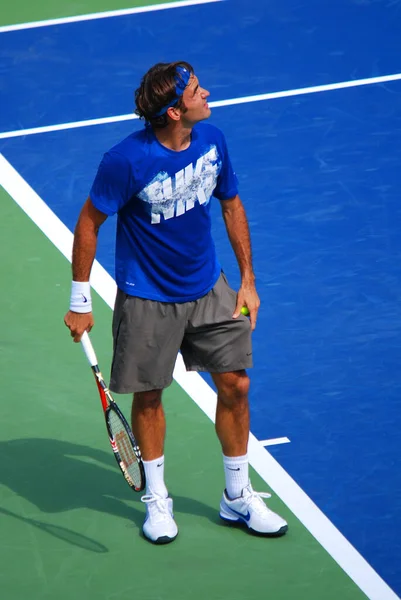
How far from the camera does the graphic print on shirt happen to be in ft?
22.0

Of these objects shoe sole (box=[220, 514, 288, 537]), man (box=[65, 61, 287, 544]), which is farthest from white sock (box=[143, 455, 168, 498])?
shoe sole (box=[220, 514, 288, 537])

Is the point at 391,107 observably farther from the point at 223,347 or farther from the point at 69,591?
the point at 69,591

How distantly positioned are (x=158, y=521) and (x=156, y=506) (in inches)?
3.2

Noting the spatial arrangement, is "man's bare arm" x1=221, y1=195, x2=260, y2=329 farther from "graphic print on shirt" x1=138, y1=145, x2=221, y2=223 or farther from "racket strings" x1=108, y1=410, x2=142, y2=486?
"racket strings" x1=108, y1=410, x2=142, y2=486

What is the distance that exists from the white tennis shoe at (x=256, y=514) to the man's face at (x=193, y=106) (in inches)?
75.9

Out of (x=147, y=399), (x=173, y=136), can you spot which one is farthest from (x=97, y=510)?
(x=173, y=136)

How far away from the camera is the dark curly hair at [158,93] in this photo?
6625mm

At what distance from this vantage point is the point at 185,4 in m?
15.2

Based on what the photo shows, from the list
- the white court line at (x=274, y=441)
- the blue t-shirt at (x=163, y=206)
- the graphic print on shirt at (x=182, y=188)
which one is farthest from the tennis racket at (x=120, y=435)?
the white court line at (x=274, y=441)

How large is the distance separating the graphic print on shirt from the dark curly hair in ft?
0.87

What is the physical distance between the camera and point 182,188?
6.77 metres

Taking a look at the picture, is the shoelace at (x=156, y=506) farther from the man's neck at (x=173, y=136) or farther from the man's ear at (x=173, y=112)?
the man's ear at (x=173, y=112)

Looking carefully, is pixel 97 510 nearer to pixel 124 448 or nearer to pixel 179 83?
pixel 124 448

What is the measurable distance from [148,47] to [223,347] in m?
7.73
